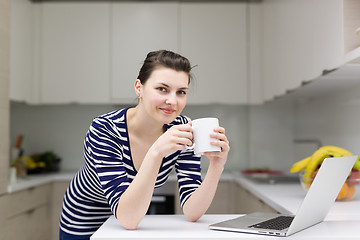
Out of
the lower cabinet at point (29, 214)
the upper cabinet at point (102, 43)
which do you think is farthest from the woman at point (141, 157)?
the upper cabinet at point (102, 43)

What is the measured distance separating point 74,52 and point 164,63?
2502 millimetres

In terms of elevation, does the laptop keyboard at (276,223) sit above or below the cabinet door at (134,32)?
below

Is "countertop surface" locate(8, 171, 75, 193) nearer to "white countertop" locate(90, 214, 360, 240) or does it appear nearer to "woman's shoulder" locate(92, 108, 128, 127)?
"woman's shoulder" locate(92, 108, 128, 127)

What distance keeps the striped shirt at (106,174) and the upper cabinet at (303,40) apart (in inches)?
29.8

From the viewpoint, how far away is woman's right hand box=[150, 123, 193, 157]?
1137 mm

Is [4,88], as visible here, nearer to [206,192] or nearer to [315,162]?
[206,192]

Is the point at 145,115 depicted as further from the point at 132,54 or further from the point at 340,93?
the point at 132,54

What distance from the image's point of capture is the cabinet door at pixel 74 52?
3.64 metres

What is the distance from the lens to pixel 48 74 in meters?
3.64

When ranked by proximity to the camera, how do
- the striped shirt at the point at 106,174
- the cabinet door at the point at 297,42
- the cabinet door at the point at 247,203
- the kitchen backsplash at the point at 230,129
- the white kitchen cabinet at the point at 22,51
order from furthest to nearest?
the kitchen backsplash at the point at 230,129, the white kitchen cabinet at the point at 22,51, the cabinet door at the point at 247,203, the cabinet door at the point at 297,42, the striped shirt at the point at 106,174

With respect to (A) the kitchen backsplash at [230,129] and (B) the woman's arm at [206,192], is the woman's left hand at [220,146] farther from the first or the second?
(A) the kitchen backsplash at [230,129]

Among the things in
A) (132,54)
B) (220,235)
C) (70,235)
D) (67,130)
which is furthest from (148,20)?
(220,235)

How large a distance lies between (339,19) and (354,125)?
93 centimetres

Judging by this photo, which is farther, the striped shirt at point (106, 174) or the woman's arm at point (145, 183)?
the striped shirt at point (106, 174)
